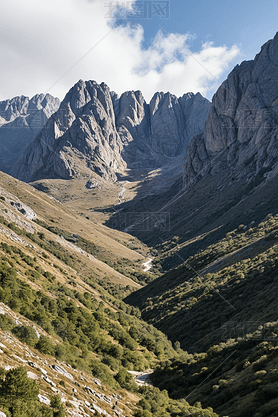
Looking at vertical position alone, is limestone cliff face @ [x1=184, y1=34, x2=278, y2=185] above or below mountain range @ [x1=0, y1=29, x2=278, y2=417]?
above

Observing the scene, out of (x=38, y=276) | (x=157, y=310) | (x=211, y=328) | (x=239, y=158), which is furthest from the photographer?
(x=239, y=158)

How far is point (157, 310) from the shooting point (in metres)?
53.4

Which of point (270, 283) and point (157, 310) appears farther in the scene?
point (157, 310)

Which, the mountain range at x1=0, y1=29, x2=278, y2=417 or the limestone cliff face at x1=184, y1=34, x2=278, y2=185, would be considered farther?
the limestone cliff face at x1=184, y1=34, x2=278, y2=185

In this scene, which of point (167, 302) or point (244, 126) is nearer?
point (167, 302)

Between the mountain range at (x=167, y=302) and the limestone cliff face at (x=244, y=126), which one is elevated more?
the limestone cliff face at (x=244, y=126)

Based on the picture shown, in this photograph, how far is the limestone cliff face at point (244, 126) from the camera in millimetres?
142500

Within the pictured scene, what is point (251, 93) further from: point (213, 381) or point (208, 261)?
point (213, 381)

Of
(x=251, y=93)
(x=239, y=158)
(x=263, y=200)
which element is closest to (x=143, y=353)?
(x=263, y=200)

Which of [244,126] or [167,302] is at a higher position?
[244,126]

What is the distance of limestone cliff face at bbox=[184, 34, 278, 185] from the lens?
142 meters

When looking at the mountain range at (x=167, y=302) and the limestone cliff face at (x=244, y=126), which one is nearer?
the mountain range at (x=167, y=302)

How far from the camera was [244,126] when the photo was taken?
163 m

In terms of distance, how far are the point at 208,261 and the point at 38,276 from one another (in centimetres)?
4893
